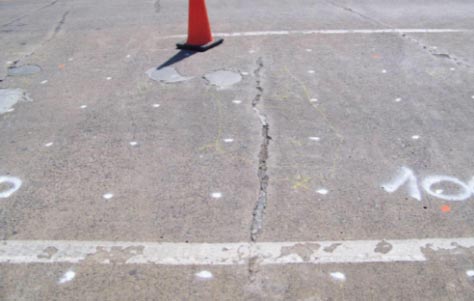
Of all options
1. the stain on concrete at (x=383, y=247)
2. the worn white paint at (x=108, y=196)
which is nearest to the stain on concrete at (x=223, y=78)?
the worn white paint at (x=108, y=196)

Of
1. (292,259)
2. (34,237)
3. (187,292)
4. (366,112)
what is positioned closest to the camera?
(187,292)

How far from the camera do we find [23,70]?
6.77m

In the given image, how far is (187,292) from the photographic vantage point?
300 centimetres

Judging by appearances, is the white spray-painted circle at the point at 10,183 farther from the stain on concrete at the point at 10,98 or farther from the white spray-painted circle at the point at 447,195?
the white spray-painted circle at the point at 447,195

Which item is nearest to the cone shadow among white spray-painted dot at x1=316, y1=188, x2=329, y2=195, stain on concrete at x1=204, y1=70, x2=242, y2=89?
stain on concrete at x1=204, y1=70, x2=242, y2=89

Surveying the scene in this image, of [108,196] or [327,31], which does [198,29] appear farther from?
[108,196]

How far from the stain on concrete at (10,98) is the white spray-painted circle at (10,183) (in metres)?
1.58

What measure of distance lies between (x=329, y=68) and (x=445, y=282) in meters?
3.81

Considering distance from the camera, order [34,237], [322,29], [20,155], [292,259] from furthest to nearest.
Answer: [322,29] < [20,155] < [34,237] < [292,259]

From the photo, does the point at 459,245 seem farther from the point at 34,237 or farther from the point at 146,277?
the point at 34,237

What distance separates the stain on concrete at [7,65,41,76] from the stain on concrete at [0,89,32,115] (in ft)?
1.95

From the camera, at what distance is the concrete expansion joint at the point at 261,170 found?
3.57 m

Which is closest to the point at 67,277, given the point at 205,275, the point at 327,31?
the point at 205,275

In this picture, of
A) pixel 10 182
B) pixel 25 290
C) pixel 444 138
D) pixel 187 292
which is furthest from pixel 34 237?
pixel 444 138
